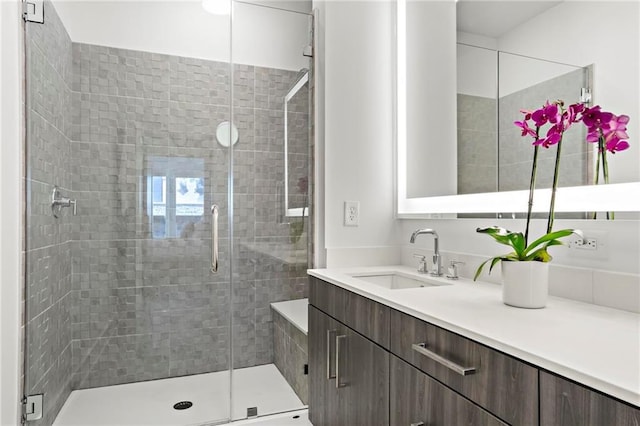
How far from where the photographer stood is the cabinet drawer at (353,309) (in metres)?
1.31

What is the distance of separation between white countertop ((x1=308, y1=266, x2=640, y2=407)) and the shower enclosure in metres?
0.91

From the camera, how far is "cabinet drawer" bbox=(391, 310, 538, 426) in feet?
2.55

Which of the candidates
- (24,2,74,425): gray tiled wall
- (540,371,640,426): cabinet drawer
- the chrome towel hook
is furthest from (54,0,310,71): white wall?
(540,371,640,426): cabinet drawer

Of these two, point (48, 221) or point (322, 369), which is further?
point (48, 221)

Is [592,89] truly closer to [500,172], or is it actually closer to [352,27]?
[500,172]

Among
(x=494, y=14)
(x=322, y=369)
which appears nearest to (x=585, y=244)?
(x=494, y=14)

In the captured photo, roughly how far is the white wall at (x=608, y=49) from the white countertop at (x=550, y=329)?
0.44 metres

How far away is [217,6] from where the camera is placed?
2166 millimetres

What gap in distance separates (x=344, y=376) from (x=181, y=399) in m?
1.02

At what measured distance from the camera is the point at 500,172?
159cm

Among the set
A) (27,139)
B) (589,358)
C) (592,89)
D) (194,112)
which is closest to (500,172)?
(592,89)

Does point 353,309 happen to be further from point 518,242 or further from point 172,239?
point 172,239

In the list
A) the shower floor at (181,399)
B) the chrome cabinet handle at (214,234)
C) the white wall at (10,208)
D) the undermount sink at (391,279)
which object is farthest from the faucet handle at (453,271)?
the white wall at (10,208)

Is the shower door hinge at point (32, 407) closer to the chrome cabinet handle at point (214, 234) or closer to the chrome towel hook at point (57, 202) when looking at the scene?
the chrome towel hook at point (57, 202)
